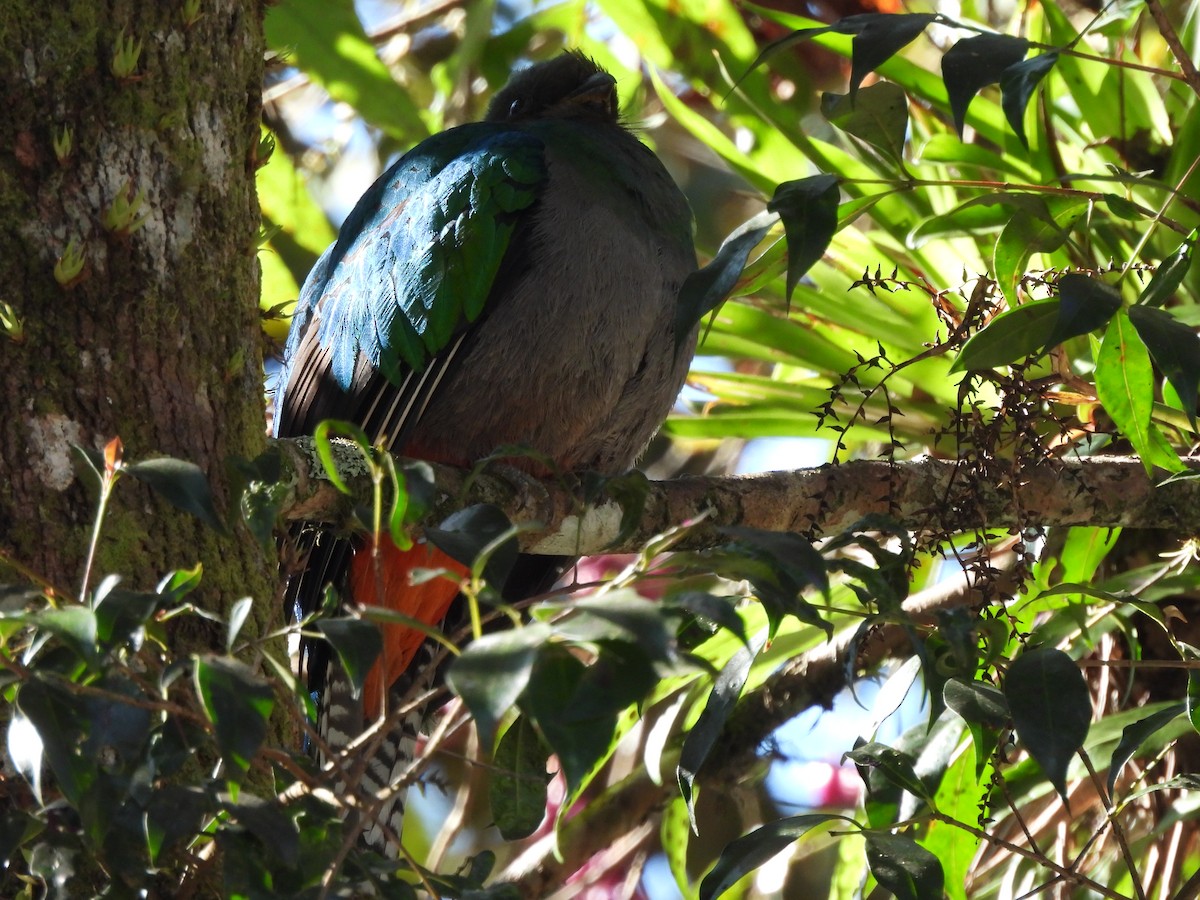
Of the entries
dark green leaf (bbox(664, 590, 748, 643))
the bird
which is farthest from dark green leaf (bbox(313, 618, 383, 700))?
the bird

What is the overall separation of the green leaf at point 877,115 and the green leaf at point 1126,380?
415 millimetres

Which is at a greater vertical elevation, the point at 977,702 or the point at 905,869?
the point at 977,702

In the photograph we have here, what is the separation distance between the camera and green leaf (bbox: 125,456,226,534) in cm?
125

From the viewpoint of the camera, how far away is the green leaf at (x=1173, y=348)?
156cm

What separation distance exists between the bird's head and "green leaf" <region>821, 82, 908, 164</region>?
1832 mm

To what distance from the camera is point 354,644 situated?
1160 millimetres

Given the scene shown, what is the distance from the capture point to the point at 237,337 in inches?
82.5

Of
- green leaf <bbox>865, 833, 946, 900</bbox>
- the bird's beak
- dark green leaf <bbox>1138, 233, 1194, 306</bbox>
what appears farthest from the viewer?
the bird's beak

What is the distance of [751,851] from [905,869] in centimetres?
18

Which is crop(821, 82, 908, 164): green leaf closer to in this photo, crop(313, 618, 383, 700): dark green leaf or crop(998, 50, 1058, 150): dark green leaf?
crop(998, 50, 1058, 150): dark green leaf

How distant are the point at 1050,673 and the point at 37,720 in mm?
1034

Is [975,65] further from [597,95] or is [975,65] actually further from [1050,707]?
[597,95]

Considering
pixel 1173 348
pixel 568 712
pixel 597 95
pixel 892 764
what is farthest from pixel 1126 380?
pixel 597 95

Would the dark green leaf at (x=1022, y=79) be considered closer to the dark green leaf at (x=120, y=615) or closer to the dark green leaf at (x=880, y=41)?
the dark green leaf at (x=880, y=41)
